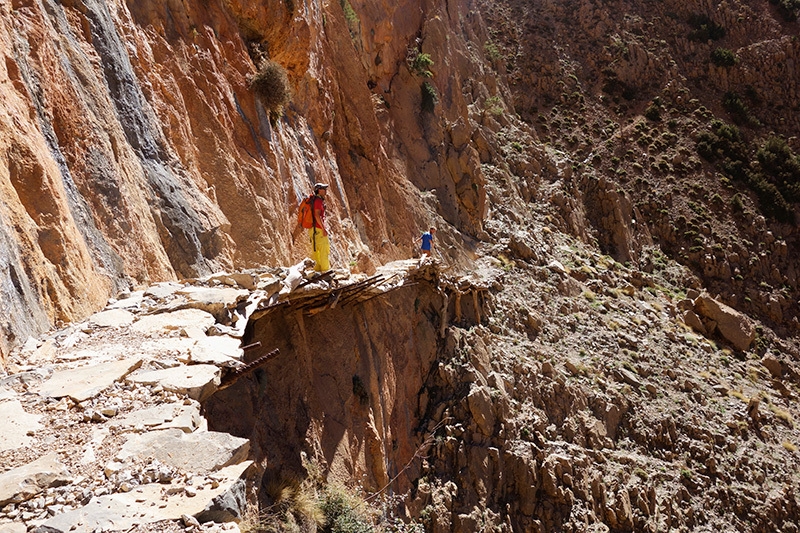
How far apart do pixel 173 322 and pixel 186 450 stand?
2.20 meters

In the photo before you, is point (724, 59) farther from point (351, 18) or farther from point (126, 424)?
point (126, 424)

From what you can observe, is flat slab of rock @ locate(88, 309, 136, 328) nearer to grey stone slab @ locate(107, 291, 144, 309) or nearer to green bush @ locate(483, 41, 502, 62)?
grey stone slab @ locate(107, 291, 144, 309)

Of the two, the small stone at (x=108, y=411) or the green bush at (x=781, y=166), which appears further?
the green bush at (x=781, y=166)

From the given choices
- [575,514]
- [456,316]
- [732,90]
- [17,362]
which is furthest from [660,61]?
[17,362]

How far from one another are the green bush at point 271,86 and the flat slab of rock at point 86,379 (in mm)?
9222

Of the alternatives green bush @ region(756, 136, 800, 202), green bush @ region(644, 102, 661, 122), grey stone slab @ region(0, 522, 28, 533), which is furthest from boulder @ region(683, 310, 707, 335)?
grey stone slab @ region(0, 522, 28, 533)

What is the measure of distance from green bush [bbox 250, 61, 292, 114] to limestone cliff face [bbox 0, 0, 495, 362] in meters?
0.29

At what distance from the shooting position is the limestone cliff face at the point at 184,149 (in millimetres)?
6070

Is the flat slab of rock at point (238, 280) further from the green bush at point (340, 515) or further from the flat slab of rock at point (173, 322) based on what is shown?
the green bush at point (340, 515)

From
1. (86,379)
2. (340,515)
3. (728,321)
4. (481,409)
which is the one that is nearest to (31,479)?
(86,379)

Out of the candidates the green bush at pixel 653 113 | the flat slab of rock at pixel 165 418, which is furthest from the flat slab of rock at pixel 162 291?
the green bush at pixel 653 113

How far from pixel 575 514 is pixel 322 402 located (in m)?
7.13

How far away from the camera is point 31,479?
3.22 metres

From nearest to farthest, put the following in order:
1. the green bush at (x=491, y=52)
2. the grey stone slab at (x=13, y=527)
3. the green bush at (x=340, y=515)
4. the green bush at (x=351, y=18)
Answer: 1. the grey stone slab at (x=13, y=527)
2. the green bush at (x=340, y=515)
3. the green bush at (x=351, y=18)
4. the green bush at (x=491, y=52)
